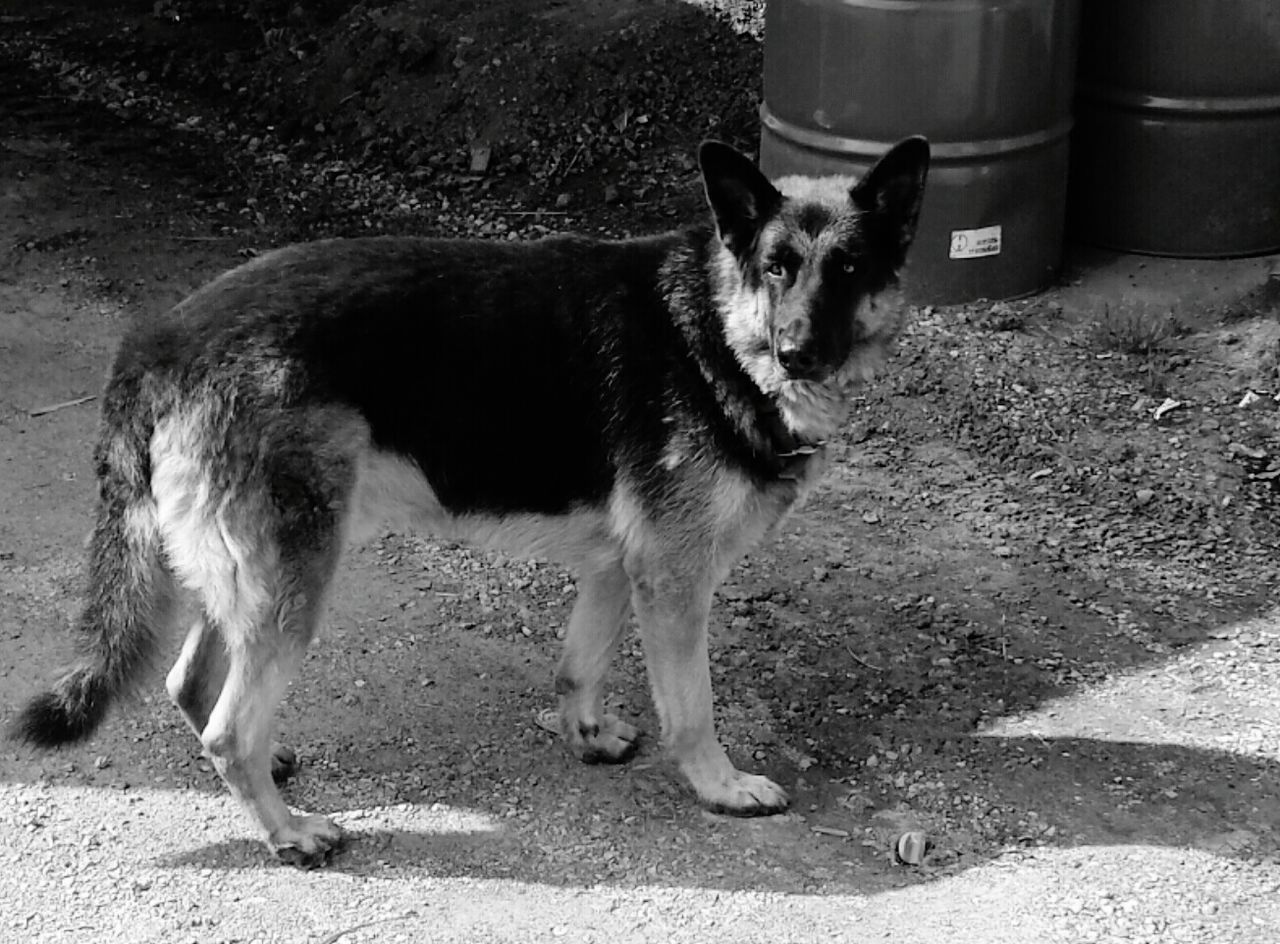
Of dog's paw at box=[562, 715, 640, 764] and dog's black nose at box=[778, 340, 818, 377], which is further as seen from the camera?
dog's paw at box=[562, 715, 640, 764]

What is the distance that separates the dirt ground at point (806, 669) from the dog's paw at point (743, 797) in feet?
0.18

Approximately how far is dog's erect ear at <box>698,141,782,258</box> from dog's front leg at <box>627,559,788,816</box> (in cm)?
82

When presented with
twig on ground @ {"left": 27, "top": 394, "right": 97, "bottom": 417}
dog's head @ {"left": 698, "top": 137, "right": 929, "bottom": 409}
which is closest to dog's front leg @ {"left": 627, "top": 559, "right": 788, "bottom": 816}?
dog's head @ {"left": 698, "top": 137, "right": 929, "bottom": 409}

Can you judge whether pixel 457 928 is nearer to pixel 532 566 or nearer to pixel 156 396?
pixel 156 396

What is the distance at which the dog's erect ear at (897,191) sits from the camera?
13.0ft

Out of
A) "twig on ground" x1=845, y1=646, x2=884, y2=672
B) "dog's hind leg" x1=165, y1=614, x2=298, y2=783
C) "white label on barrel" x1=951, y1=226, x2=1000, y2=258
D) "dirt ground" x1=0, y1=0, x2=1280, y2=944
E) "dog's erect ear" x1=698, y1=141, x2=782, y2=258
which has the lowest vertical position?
"twig on ground" x1=845, y1=646, x2=884, y2=672

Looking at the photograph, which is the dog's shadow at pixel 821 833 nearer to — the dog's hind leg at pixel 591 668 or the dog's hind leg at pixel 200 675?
the dog's hind leg at pixel 591 668

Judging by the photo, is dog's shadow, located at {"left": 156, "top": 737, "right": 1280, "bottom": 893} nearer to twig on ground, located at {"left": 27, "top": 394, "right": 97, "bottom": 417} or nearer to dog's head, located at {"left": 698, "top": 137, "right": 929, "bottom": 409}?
dog's head, located at {"left": 698, "top": 137, "right": 929, "bottom": 409}

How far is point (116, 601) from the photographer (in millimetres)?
3826

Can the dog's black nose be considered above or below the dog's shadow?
above

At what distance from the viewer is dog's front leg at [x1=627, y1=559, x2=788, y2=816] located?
407 centimetres

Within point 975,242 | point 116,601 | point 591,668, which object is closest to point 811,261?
point 591,668

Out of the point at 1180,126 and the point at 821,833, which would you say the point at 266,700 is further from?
the point at 1180,126

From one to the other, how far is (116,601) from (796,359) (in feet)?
5.50
